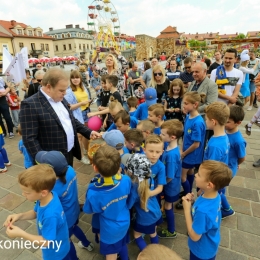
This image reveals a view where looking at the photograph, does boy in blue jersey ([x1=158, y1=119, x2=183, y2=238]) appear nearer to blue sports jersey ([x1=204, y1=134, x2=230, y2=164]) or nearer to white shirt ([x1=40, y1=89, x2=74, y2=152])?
blue sports jersey ([x1=204, y1=134, x2=230, y2=164])

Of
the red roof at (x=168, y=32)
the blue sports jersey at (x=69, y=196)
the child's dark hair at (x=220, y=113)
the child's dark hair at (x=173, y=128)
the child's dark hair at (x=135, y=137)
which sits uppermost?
the red roof at (x=168, y=32)

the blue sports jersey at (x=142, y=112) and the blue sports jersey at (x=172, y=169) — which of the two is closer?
the blue sports jersey at (x=172, y=169)

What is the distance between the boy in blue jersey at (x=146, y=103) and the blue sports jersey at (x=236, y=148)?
58.2 inches

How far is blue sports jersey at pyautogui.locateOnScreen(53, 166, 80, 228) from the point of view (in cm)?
172

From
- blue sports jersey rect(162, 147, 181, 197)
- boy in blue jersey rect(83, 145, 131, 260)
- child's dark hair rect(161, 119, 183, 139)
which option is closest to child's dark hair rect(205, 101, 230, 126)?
child's dark hair rect(161, 119, 183, 139)

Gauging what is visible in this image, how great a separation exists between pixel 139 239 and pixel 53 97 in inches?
68.4

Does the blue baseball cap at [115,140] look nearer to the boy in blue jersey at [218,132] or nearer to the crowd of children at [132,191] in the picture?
the crowd of children at [132,191]

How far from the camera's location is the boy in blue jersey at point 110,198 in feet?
5.01

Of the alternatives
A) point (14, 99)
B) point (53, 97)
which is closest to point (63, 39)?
point (14, 99)

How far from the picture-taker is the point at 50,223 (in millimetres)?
1388

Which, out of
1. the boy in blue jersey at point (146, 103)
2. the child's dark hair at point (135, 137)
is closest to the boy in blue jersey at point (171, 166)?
the child's dark hair at point (135, 137)

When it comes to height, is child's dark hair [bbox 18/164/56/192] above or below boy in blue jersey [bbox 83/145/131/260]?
above

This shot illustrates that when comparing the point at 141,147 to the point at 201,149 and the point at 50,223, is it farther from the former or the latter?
the point at 50,223

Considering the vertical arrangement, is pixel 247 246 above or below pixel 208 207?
below
